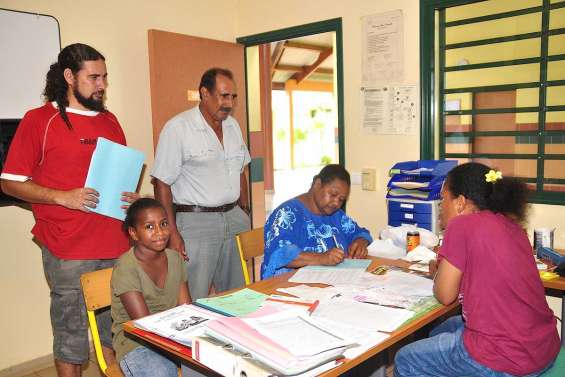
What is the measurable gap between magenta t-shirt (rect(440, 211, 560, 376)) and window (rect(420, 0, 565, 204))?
146cm

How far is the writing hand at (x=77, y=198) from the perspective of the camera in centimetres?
222

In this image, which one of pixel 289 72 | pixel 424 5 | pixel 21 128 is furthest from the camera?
pixel 289 72

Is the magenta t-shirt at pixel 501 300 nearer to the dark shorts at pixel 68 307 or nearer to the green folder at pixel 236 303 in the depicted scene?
the green folder at pixel 236 303

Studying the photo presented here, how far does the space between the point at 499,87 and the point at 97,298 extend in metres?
2.53

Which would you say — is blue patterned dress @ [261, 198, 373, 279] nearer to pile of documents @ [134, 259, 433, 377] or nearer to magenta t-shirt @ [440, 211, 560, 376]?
pile of documents @ [134, 259, 433, 377]

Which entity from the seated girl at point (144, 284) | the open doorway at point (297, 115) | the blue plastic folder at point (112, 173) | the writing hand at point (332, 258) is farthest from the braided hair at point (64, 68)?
the open doorway at point (297, 115)

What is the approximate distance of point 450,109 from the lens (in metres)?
3.19

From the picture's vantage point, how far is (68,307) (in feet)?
7.50

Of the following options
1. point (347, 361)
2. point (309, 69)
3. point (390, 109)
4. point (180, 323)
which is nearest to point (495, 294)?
point (347, 361)

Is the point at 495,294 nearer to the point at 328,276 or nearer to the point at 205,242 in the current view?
the point at 328,276

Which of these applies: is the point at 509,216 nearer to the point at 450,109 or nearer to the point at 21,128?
the point at 450,109

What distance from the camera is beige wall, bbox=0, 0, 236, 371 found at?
304 cm

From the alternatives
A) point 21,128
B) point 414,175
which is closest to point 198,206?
point 21,128

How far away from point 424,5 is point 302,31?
0.98m
